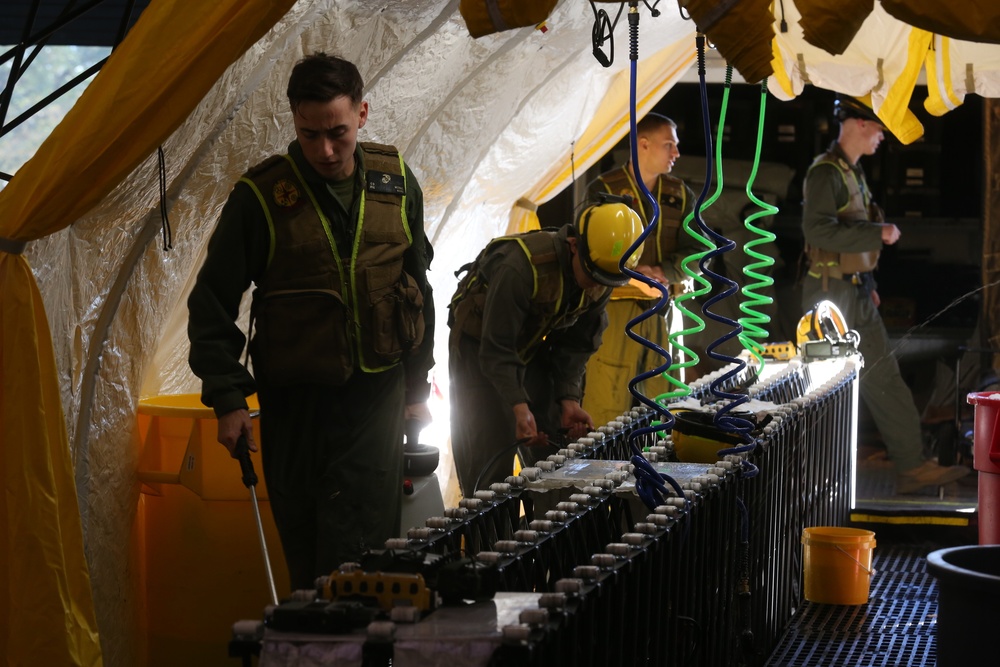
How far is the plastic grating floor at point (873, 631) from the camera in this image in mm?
4660

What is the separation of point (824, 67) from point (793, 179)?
4.65 m

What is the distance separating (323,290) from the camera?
165 inches

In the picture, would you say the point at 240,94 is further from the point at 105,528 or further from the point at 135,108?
the point at 105,528

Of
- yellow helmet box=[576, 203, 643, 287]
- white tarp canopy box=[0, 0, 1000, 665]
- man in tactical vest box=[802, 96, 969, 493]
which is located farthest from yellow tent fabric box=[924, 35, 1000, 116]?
yellow helmet box=[576, 203, 643, 287]

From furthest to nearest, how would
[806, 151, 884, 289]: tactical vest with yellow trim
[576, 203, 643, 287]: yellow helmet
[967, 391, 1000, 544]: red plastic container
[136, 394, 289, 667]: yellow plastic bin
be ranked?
1. [806, 151, 884, 289]: tactical vest with yellow trim
2. [967, 391, 1000, 544]: red plastic container
3. [576, 203, 643, 287]: yellow helmet
4. [136, 394, 289, 667]: yellow plastic bin

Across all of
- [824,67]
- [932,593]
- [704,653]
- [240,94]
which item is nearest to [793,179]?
[824,67]

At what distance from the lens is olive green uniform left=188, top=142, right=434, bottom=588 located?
13.4 ft

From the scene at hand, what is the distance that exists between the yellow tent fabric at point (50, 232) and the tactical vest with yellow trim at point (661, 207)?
14.0 feet

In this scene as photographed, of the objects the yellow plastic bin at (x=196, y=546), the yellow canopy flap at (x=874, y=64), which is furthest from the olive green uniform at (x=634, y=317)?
the yellow plastic bin at (x=196, y=546)

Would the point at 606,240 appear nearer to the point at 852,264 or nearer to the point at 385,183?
the point at 385,183

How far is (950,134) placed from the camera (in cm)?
1143

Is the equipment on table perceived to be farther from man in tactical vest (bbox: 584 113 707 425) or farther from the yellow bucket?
the yellow bucket

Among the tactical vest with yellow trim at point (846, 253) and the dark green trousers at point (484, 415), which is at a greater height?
the tactical vest with yellow trim at point (846, 253)

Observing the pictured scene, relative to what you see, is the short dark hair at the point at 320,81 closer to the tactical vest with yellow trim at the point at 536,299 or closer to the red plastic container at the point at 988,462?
the tactical vest with yellow trim at the point at 536,299
